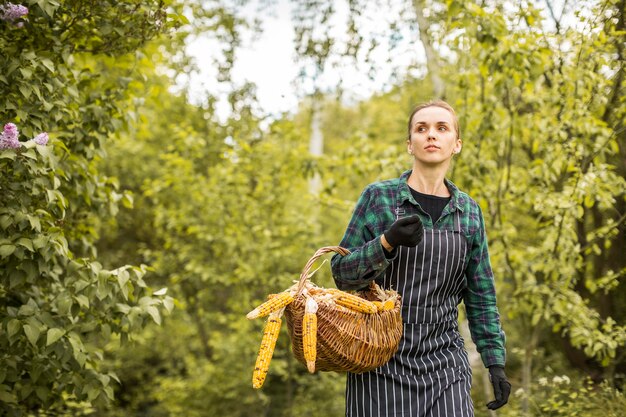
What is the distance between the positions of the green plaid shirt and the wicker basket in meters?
0.22

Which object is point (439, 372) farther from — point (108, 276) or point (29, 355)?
point (29, 355)

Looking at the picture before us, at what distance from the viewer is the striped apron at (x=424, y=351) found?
→ 2334mm

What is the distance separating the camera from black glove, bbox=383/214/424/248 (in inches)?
84.2

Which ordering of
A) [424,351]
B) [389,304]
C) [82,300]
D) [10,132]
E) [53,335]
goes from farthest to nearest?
[82,300] < [53,335] < [10,132] < [424,351] < [389,304]

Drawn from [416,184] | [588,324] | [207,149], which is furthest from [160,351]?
[416,184]

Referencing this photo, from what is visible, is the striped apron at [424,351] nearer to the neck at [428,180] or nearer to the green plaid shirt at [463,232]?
the green plaid shirt at [463,232]

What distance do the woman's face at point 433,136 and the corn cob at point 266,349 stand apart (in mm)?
854

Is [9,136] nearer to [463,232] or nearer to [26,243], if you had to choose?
[26,243]

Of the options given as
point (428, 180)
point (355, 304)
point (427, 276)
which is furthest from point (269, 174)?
point (355, 304)

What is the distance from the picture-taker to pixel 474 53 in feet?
13.8

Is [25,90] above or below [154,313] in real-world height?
above

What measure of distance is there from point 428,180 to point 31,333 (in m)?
2.01

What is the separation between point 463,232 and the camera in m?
2.47

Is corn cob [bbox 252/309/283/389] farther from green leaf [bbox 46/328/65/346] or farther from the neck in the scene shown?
green leaf [bbox 46/328/65/346]
